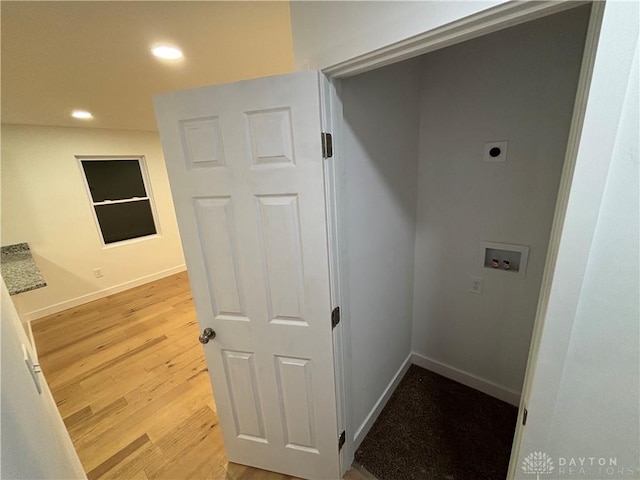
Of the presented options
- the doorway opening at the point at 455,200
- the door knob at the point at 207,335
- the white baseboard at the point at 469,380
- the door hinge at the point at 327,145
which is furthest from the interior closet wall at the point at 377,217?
the door knob at the point at 207,335

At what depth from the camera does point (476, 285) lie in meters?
1.80

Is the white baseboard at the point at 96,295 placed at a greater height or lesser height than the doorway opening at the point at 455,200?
lesser

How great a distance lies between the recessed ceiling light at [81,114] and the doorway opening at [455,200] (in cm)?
312

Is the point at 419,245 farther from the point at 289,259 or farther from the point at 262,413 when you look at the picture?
the point at 262,413

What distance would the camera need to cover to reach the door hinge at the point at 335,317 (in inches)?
45.5

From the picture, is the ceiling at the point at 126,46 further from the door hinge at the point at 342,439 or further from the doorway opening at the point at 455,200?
the door hinge at the point at 342,439

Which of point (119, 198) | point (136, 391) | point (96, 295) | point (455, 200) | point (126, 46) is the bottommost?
point (136, 391)

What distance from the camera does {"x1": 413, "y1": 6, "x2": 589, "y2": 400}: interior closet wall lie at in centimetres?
133

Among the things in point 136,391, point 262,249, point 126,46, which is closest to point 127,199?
point 136,391

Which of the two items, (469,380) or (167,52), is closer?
(167,52)

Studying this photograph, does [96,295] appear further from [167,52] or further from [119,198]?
[167,52]

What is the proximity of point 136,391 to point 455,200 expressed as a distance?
298 centimetres

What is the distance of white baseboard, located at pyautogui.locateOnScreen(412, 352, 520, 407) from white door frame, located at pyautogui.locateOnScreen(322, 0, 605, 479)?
1.25 metres

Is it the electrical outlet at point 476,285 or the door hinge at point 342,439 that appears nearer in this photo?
the door hinge at point 342,439
